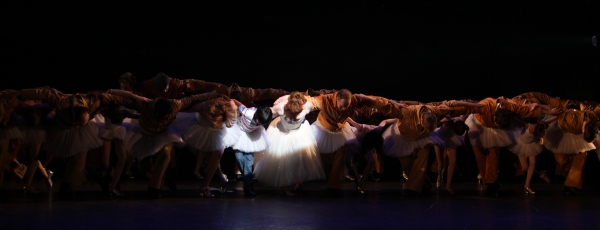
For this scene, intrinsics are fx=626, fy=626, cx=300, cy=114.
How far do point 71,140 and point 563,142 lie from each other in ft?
17.0

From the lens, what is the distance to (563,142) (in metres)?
6.92

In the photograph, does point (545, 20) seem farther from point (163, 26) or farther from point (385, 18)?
point (163, 26)

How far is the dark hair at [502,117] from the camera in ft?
21.7

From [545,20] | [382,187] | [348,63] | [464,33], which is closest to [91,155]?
[382,187]

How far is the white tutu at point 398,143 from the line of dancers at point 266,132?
1cm

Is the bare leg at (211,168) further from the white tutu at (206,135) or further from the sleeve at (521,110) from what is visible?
the sleeve at (521,110)

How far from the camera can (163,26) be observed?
888 cm

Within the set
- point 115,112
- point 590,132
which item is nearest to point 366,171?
point 590,132

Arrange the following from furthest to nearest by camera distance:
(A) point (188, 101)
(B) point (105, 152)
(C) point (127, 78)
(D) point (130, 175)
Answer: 1. (D) point (130, 175)
2. (C) point (127, 78)
3. (B) point (105, 152)
4. (A) point (188, 101)

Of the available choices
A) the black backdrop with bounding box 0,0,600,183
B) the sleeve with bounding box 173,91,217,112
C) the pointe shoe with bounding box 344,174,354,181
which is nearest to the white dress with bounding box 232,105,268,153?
the sleeve with bounding box 173,91,217,112

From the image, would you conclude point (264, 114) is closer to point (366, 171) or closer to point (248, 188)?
point (248, 188)

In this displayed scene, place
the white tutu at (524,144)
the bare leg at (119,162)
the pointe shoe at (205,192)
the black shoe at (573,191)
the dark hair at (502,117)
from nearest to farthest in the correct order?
1. the bare leg at (119,162)
2. the pointe shoe at (205,192)
3. the dark hair at (502,117)
4. the black shoe at (573,191)
5. the white tutu at (524,144)

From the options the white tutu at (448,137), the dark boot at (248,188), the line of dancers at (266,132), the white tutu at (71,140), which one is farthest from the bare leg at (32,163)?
the white tutu at (448,137)

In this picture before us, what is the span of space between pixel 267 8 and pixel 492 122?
12.7 feet
